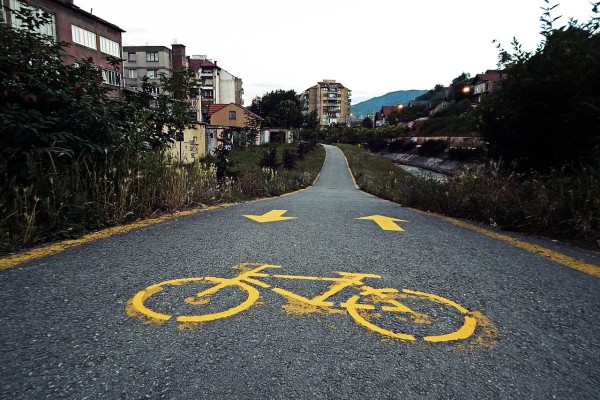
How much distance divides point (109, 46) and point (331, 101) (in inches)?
4894

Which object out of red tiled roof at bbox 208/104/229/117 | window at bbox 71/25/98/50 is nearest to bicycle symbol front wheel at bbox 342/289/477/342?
window at bbox 71/25/98/50

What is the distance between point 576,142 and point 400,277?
434cm

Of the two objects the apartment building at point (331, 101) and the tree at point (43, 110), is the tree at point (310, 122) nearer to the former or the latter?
the apartment building at point (331, 101)

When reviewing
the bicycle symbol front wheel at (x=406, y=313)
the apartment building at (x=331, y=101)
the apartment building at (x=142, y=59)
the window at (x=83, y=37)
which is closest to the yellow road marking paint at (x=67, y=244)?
the bicycle symbol front wheel at (x=406, y=313)

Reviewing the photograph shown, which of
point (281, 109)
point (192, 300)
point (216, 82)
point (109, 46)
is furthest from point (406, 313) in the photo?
point (216, 82)

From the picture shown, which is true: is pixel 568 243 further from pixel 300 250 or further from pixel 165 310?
pixel 165 310

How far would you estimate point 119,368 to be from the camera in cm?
149

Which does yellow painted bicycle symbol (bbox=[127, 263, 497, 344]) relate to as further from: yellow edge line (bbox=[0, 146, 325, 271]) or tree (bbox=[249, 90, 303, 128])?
tree (bbox=[249, 90, 303, 128])

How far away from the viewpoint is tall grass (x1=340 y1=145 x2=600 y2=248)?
409 cm

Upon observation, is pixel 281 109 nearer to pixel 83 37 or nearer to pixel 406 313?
pixel 83 37

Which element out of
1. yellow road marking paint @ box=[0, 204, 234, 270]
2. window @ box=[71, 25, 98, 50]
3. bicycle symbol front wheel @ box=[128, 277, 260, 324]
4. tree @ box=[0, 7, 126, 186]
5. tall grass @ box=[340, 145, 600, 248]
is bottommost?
yellow road marking paint @ box=[0, 204, 234, 270]

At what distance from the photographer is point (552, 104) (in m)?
5.27

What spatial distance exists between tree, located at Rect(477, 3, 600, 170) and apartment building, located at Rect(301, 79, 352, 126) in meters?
145

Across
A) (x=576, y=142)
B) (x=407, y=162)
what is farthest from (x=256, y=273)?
(x=407, y=162)
